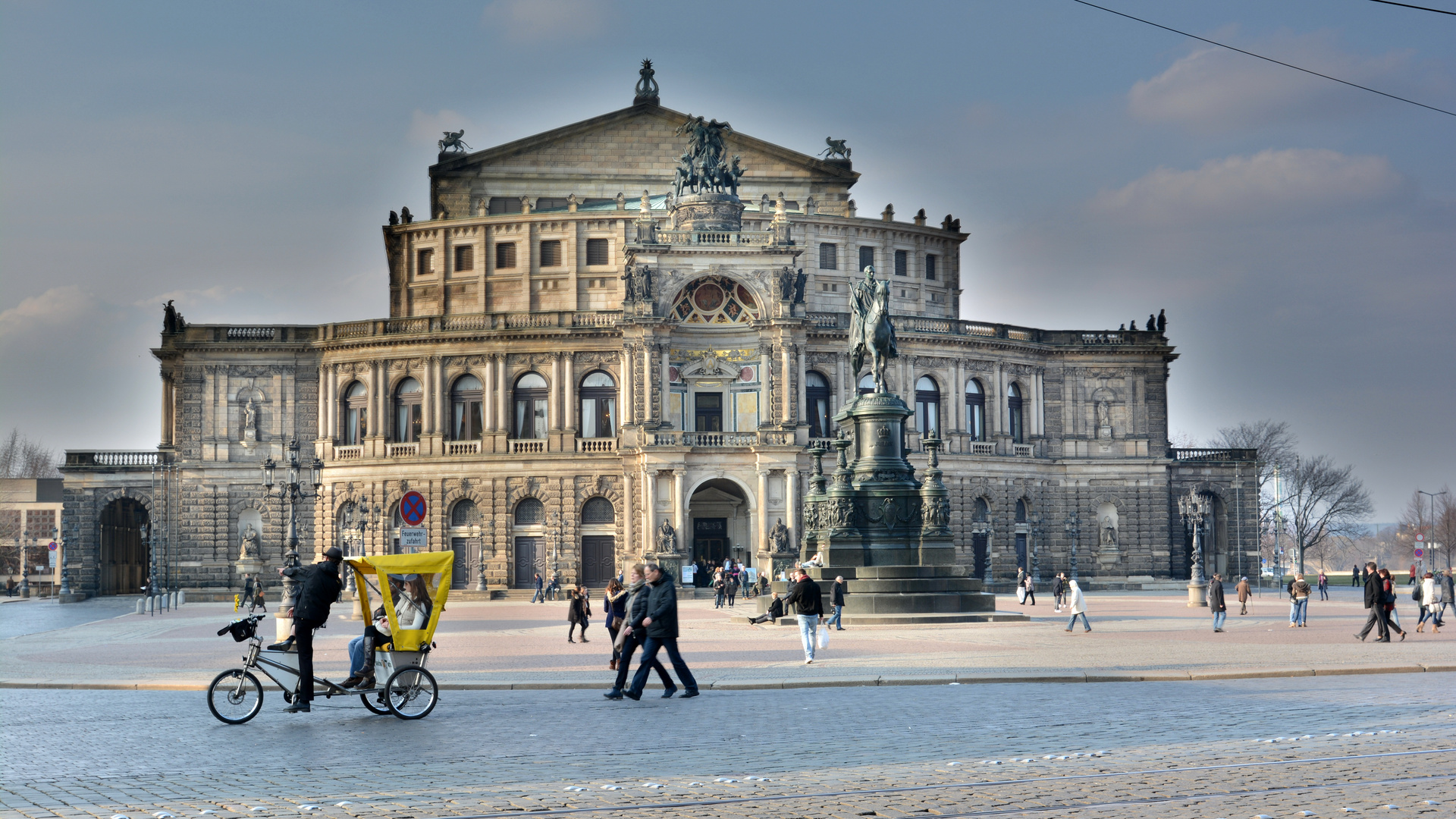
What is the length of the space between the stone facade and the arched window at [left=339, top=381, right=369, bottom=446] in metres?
0.14

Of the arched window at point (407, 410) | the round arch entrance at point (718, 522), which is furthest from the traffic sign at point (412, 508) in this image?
the arched window at point (407, 410)

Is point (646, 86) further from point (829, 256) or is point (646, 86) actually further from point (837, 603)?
point (837, 603)

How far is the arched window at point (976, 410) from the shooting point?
78375 millimetres

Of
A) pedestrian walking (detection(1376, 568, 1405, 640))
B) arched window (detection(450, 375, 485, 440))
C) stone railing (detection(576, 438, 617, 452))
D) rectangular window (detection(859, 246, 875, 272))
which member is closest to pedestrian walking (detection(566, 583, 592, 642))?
pedestrian walking (detection(1376, 568, 1405, 640))

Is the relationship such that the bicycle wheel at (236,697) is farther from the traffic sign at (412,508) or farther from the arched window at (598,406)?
the arched window at (598,406)

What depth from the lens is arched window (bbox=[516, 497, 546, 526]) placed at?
73500mm

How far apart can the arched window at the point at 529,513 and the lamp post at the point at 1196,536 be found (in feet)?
100

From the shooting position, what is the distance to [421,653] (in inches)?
722

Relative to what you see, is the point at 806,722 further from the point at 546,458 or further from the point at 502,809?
the point at 546,458

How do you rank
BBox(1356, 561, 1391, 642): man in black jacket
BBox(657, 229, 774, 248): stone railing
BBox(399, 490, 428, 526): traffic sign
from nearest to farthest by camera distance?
BBox(399, 490, 428, 526): traffic sign
BBox(1356, 561, 1391, 642): man in black jacket
BBox(657, 229, 774, 248): stone railing

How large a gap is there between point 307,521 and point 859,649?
176 feet

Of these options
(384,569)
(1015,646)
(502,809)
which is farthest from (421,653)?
(1015,646)

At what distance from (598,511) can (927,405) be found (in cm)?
1802

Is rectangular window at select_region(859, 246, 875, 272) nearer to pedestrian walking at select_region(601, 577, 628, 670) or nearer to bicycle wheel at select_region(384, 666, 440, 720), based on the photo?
pedestrian walking at select_region(601, 577, 628, 670)
